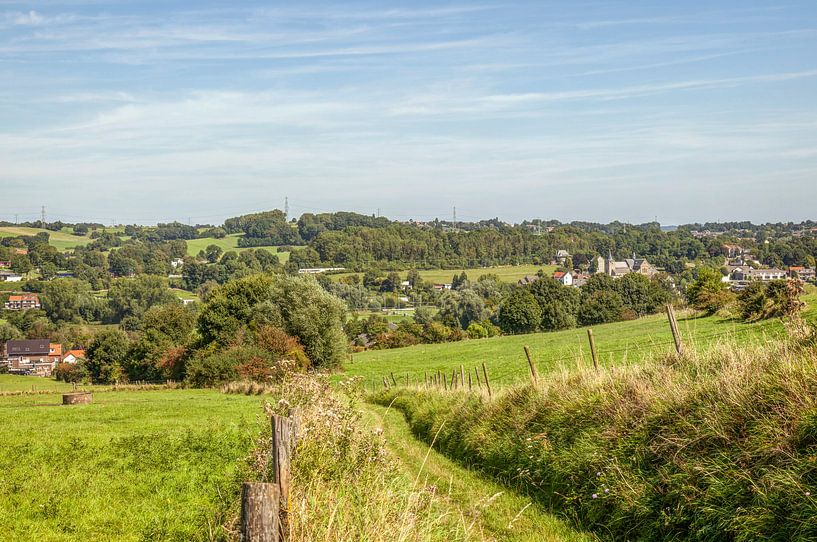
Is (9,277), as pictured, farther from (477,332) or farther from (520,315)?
(520,315)

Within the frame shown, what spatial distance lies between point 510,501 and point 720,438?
143 inches

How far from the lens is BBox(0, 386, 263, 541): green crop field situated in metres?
9.14

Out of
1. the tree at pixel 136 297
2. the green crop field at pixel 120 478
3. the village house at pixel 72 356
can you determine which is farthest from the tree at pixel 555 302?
the green crop field at pixel 120 478

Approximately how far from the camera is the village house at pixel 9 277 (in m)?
183

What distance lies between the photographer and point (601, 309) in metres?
95.5

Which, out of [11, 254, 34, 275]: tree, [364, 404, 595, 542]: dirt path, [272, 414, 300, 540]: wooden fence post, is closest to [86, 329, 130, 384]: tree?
[364, 404, 595, 542]: dirt path

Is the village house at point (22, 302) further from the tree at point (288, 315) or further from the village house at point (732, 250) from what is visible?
the village house at point (732, 250)

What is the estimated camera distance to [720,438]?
8453 mm

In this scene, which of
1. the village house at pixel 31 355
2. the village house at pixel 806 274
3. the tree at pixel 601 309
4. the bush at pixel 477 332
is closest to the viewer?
the village house at pixel 806 274

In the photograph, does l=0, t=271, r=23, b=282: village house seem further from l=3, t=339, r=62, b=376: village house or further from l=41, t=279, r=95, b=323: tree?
l=3, t=339, r=62, b=376: village house

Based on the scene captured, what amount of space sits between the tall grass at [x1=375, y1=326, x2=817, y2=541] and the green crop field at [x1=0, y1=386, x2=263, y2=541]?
482 cm

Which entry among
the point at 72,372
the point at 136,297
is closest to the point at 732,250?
the point at 136,297

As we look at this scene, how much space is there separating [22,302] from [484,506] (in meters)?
160

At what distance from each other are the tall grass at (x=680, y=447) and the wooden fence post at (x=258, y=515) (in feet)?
16.0
